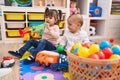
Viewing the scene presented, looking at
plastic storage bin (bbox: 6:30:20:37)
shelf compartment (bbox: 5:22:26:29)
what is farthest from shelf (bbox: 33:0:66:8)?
A: plastic storage bin (bbox: 6:30:20:37)

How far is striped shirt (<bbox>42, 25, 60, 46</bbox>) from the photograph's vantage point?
4.99 ft

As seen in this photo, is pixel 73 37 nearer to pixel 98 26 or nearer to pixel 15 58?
pixel 15 58

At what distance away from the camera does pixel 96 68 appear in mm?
910

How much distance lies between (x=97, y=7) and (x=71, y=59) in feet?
Answer: 5.66

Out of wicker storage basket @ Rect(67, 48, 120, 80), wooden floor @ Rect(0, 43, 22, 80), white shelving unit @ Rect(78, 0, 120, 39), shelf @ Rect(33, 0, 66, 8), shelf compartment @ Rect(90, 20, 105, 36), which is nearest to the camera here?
wicker storage basket @ Rect(67, 48, 120, 80)

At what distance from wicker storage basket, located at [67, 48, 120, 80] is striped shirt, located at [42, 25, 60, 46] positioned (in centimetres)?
57

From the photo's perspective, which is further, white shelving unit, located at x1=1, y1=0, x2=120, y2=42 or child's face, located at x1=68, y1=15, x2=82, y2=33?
white shelving unit, located at x1=1, y1=0, x2=120, y2=42

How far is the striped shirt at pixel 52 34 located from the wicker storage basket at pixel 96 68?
1.87ft

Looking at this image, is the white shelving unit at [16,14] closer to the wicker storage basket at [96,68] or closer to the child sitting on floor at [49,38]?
the child sitting on floor at [49,38]

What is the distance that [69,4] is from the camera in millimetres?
2178

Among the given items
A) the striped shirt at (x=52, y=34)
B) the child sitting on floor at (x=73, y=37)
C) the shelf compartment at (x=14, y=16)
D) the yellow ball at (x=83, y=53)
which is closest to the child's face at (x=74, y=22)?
the child sitting on floor at (x=73, y=37)

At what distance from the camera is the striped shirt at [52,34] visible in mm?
1520

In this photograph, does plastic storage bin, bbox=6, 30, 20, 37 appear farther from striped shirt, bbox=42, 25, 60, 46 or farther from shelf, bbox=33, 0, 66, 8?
striped shirt, bbox=42, 25, 60, 46

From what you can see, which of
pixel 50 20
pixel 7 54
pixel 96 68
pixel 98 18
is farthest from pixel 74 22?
pixel 98 18
